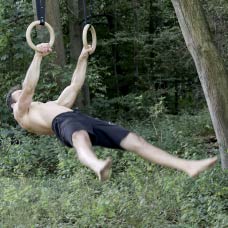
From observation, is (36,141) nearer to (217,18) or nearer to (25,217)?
(25,217)

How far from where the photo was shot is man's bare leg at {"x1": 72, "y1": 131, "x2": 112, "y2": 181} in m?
3.84

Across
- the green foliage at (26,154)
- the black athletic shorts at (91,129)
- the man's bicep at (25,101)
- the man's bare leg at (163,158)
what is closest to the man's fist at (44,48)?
the man's bicep at (25,101)

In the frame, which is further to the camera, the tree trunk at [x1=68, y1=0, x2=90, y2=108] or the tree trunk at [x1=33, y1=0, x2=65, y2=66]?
the tree trunk at [x1=68, y1=0, x2=90, y2=108]

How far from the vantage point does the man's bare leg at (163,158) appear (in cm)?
416

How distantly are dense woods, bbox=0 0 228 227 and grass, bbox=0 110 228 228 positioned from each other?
2 cm

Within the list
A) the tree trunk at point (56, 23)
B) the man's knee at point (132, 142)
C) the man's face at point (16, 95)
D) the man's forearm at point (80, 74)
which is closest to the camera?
the man's knee at point (132, 142)

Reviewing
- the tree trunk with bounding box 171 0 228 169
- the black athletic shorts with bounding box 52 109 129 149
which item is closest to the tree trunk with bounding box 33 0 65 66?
the tree trunk with bounding box 171 0 228 169

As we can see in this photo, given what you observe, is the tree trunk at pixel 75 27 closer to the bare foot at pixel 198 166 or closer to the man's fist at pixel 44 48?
the man's fist at pixel 44 48

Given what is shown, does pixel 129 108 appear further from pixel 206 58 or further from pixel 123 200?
pixel 123 200

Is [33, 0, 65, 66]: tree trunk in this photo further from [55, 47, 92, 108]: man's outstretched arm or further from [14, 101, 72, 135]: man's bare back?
[14, 101, 72, 135]: man's bare back

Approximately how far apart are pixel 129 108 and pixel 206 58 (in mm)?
7929

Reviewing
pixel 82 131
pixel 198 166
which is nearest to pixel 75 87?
pixel 82 131

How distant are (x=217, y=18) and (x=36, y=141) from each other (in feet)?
14.6

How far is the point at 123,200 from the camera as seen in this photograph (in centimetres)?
686
